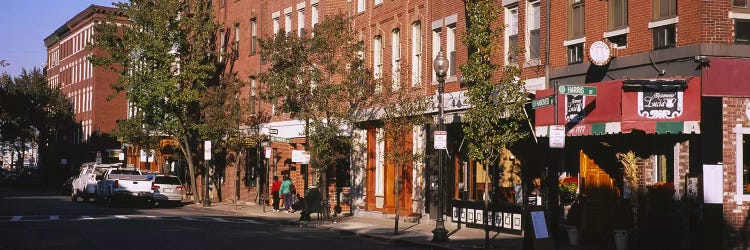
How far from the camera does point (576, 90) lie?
58.8ft

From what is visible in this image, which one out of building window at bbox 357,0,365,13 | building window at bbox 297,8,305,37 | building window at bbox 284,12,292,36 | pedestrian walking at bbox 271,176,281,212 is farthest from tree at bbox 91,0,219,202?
building window at bbox 357,0,365,13

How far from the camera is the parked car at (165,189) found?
41.0m

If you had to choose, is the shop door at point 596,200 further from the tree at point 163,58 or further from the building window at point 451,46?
the tree at point 163,58

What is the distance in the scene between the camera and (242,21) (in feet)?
148

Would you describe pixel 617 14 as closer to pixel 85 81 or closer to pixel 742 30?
pixel 742 30

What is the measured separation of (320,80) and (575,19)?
943 centimetres

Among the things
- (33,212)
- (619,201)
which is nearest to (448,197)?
(619,201)

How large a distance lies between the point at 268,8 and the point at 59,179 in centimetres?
4643

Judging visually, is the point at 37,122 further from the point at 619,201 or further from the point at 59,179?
the point at 619,201

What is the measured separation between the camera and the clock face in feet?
66.0

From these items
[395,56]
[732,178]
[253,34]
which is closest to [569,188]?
[732,178]

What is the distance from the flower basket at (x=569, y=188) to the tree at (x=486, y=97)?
5.84 ft

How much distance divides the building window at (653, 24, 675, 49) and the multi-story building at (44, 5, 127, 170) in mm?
59596

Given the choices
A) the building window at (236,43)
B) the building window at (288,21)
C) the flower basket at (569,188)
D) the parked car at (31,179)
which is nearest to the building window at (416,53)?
the flower basket at (569,188)
